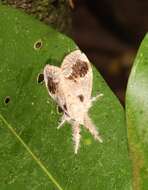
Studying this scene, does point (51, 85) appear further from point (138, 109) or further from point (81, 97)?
point (138, 109)

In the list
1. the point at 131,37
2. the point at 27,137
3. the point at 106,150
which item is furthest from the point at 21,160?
the point at 131,37

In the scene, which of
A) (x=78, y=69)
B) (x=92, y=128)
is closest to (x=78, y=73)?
(x=78, y=69)

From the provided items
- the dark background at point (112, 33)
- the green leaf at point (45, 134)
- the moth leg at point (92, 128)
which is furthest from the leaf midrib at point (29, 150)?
the dark background at point (112, 33)

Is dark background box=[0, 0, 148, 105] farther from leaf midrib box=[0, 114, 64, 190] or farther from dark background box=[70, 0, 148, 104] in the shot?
leaf midrib box=[0, 114, 64, 190]

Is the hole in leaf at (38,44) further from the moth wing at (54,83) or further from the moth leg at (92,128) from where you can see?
the moth leg at (92,128)

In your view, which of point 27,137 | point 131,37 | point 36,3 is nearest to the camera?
point 27,137

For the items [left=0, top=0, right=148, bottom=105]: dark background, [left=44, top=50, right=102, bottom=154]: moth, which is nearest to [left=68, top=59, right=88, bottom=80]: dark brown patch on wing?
[left=44, top=50, right=102, bottom=154]: moth

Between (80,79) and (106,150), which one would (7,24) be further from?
(106,150)
